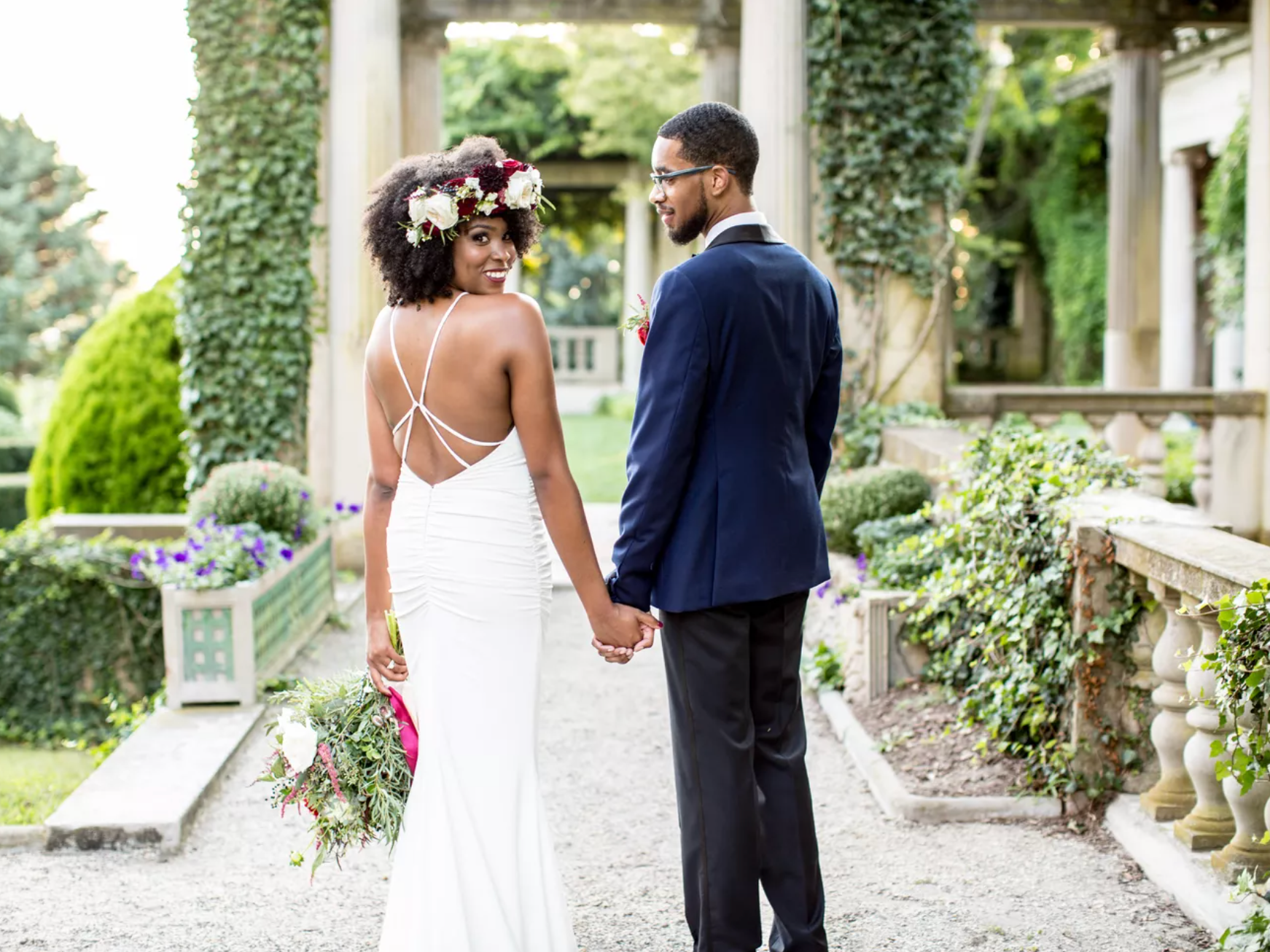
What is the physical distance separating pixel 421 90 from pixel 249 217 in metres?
2.05

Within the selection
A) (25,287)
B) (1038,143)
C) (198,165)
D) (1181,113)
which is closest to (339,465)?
(198,165)

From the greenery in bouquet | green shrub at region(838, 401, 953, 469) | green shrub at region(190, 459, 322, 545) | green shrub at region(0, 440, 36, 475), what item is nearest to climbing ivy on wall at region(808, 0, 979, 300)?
green shrub at region(838, 401, 953, 469)

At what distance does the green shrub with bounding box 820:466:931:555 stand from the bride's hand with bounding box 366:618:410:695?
3.89 m

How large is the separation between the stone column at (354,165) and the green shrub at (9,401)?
13.3m

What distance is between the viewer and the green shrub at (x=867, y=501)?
6.74 metres

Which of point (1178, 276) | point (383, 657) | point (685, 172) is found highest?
point (1178, 276)

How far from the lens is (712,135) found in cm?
282

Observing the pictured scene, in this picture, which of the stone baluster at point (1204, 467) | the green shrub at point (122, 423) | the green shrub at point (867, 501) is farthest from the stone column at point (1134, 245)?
the green shrub at point (122, 423)

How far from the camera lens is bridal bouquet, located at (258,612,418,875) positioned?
3.06 m

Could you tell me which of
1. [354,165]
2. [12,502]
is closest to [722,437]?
[354,165]

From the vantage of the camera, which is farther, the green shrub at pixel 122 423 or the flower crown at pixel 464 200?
the green shrub at pixel 122 423

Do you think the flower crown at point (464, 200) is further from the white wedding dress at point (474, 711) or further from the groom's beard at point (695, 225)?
the groom's beard at point (695, 225)

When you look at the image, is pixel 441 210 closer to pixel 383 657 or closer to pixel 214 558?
pixel 383 657

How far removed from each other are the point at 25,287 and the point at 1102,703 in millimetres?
23530
